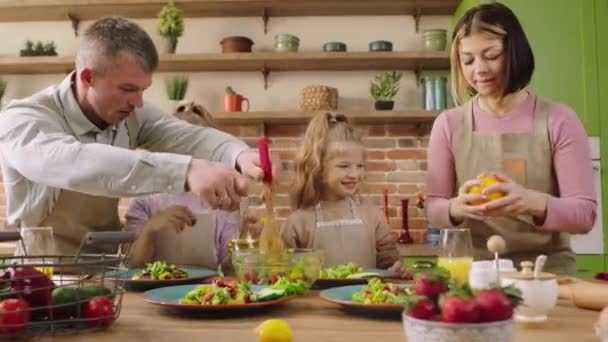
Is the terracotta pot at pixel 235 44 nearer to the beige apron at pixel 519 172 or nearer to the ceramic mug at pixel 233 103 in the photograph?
the ceramic mug at pixel 233 103

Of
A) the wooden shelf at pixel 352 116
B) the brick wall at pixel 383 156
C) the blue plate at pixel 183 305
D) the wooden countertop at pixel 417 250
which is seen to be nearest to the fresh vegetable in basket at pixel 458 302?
the blue plate at pixel 183 305

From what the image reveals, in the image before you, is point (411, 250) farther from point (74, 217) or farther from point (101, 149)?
point (101, 149)

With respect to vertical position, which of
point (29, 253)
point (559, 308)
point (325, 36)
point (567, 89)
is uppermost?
point (325, 36)

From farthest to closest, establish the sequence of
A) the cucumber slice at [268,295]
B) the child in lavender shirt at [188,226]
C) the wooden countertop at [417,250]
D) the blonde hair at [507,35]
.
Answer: the wooden countertop at [417,250] → the child in lavender shirt at [188,226] → the blonde hair at [507,35] → the cucumber slice at [268,295]

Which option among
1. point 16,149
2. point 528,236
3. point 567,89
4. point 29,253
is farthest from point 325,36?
point 29,253

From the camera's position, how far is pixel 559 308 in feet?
3.59

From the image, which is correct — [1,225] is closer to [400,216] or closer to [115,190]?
[400,216]

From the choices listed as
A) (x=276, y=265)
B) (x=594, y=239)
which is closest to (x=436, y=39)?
(x=594, y=239)

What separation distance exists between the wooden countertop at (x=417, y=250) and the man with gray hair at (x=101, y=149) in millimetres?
1562

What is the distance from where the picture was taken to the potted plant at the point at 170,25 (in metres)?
3.49

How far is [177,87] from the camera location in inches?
138

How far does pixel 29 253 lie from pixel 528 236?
126cm

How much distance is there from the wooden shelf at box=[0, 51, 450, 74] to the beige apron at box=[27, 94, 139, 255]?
1.76 meters

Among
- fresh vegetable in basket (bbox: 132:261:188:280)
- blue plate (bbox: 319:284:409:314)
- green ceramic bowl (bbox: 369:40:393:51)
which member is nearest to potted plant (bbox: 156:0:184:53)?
green ceramic bowl (bbox: 369:40:393:51)
